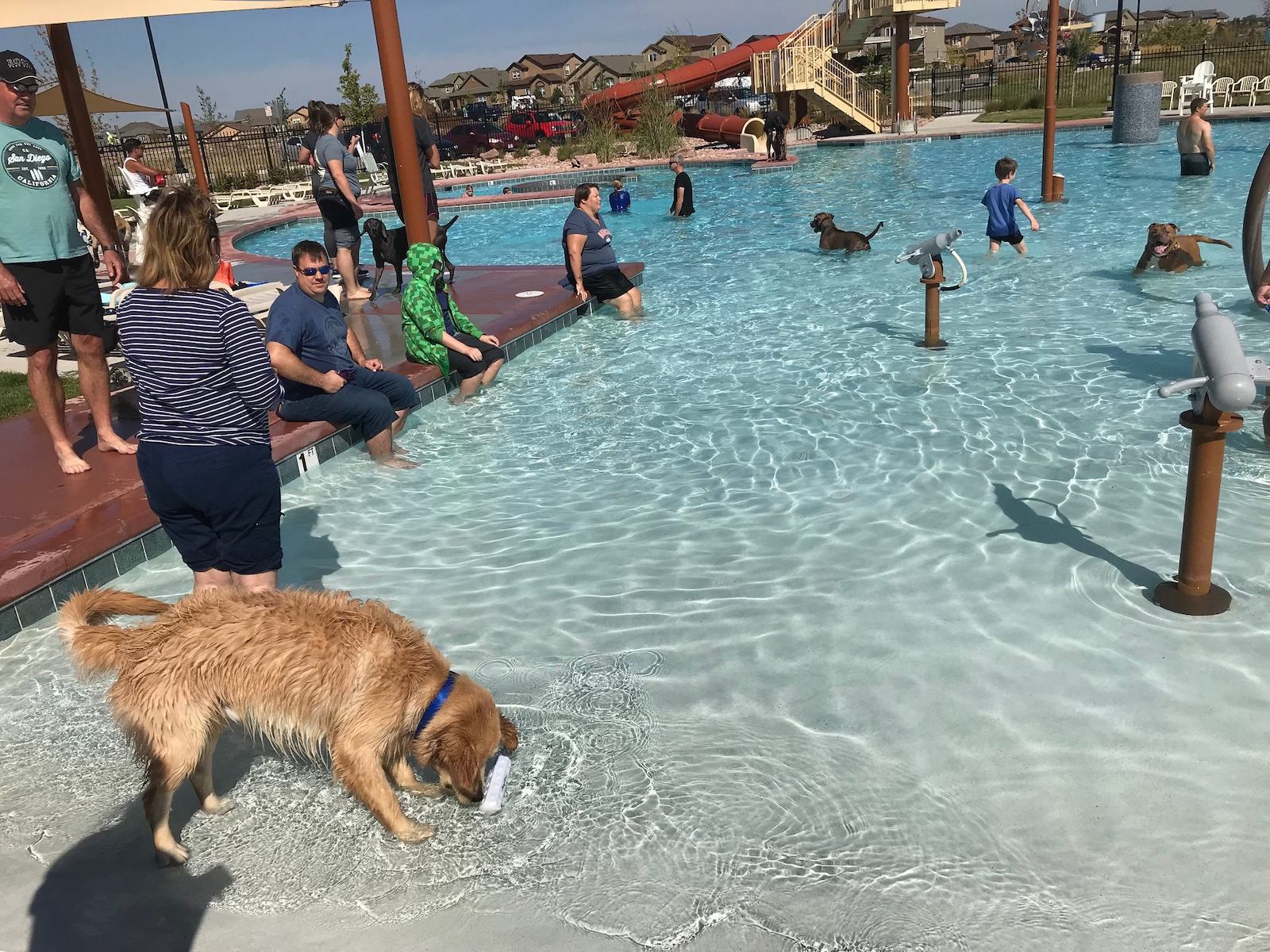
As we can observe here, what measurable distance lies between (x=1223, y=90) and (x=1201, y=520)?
107 ft

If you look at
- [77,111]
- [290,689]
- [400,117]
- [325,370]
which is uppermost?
[77,111]

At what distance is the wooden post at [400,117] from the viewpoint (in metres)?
7.89

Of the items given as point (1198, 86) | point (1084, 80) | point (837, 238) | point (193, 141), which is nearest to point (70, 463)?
point (837, 238)

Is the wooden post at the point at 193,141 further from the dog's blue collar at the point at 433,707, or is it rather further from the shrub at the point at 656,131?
the dog's blue collar at the point at 433,707

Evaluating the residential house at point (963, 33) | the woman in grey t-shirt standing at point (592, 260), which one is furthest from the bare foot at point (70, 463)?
the residential house at point (963, 33)

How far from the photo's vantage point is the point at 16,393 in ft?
25.0

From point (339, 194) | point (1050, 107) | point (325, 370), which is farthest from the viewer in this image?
point (1050, 107)

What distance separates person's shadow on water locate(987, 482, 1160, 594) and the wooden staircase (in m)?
32.0

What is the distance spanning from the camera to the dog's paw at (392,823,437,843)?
3.10 m

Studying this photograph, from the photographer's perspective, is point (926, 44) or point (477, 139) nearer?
point (477, 139)

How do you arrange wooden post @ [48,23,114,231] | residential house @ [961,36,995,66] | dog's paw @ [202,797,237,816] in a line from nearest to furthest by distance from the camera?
dog's paw @ [202,797,237,816]
wooden post @ [48,23,114,231]
residential house @ [961,36,995,66]

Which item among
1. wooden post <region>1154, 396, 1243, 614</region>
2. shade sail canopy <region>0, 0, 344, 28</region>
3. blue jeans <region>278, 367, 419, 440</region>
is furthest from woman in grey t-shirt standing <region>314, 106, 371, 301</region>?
→ wooden post <region>1154, 396, 1243, 614</region>

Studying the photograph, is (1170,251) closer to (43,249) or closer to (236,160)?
(43,249)

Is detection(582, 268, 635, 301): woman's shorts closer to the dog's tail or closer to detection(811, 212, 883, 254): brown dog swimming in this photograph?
detection(811, 212, 883, 254): brown dog swimming
